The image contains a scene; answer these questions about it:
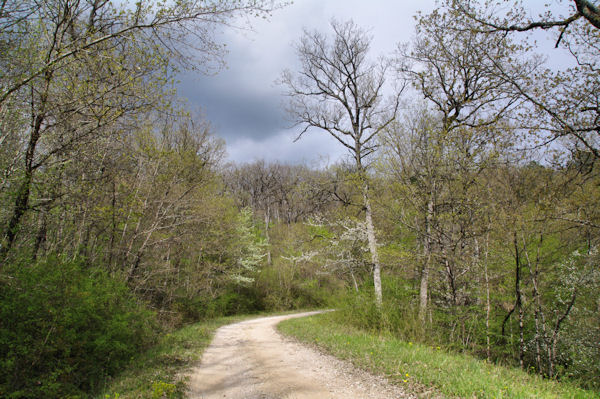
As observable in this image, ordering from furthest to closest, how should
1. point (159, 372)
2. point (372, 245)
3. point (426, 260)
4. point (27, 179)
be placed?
point (372, 245) < point (426, 260) < point (159, 372) < point (27, 179)

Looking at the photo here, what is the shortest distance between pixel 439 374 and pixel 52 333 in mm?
6607

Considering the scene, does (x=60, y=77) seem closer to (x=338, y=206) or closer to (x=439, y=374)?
(x=439, y=374)

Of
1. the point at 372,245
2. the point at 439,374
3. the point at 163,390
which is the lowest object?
the point at 163,390

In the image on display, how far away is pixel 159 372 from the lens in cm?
615

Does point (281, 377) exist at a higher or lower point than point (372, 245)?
lower

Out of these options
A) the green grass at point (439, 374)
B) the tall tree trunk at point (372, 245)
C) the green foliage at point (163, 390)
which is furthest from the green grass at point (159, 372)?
the tall tree trunk at point (372, 245)

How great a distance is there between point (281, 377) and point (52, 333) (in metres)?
4.18

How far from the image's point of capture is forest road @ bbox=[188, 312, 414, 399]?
4871mm

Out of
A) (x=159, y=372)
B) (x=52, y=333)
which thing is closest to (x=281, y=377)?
(x=159, y=372)

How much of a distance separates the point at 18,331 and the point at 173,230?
26.0ft

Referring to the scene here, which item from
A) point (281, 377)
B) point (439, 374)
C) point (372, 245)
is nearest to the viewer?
point (439, 374)

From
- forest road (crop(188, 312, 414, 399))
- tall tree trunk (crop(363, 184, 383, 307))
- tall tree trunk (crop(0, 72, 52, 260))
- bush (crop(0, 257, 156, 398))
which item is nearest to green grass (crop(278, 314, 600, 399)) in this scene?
forest road (crop(188, 312, 414, 399))

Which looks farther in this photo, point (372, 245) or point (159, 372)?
point (372, 245)

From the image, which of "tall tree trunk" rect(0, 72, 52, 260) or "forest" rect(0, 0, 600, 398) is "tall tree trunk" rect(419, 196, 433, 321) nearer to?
"forest" rect(0, 0, 600, 398)
